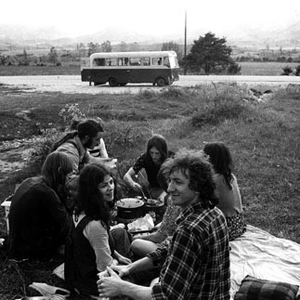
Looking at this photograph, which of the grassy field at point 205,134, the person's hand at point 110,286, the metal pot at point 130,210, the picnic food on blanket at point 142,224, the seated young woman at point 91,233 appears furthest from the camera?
the grassy field at point 205,134

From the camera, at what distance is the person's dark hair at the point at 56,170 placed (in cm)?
400

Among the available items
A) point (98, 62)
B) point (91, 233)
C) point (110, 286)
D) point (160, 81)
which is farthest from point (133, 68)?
point (110, 286)

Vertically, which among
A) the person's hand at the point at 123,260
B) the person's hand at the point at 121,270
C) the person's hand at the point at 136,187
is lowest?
the person's hand at the point at 136,187

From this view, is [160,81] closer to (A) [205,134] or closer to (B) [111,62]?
(B) [111,62]

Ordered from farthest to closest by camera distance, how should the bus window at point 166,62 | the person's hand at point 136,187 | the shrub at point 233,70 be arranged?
the shrub at point 233,70 < the bus window at point 166,62 < the person's hand at point 136,187

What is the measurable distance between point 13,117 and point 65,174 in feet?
28.2

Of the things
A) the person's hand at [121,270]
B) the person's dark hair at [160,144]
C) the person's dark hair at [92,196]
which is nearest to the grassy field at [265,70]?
the person's dark hair at [160,144]

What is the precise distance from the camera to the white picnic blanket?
12.5 ft

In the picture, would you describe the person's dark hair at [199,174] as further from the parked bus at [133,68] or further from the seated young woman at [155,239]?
the parked bus at [133,68]

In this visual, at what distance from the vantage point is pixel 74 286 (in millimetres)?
3539

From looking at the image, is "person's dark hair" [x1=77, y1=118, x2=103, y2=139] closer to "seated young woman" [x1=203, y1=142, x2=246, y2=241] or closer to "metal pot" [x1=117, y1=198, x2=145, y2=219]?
"metal pot" [x1=117, y1=198, x2=145, y2=219]

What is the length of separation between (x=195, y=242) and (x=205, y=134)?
7147 mm

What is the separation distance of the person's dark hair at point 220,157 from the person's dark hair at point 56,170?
4.06ft

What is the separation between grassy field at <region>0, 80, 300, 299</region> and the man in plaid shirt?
77.4 inches
